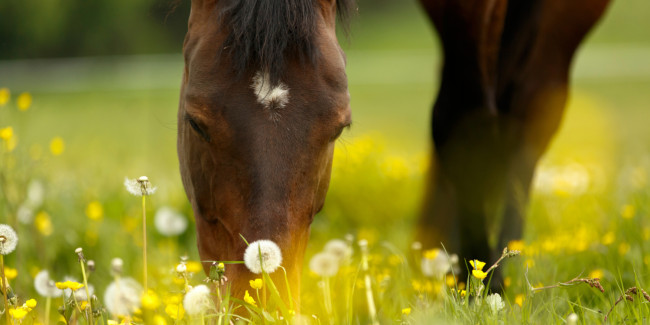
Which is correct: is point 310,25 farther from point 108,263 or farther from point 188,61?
point 108,263

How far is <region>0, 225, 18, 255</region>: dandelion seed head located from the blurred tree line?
590cm

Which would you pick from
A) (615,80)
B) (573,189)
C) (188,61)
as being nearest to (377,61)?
(615,80)

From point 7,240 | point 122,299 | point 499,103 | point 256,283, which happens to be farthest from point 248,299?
point 499,103

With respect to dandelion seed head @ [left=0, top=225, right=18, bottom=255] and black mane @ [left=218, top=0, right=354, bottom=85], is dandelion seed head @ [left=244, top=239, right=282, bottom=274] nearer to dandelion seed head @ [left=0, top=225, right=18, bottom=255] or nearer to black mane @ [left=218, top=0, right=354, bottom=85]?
black mane @ [left=218, top=0, right=354, bottom=85]

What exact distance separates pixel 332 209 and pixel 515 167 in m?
1.52

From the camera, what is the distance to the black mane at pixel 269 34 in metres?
1.95

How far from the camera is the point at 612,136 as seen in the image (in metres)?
9.62

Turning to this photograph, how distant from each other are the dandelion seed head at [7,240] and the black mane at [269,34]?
2.54ft

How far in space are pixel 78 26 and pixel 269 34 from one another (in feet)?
47.1

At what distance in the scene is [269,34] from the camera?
1.93m

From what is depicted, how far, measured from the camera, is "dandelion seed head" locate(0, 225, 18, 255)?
1853mm

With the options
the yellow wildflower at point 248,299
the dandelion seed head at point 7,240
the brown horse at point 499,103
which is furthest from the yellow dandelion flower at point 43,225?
the brown horse at point 499,103

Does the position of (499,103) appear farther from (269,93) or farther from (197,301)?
(197,301)

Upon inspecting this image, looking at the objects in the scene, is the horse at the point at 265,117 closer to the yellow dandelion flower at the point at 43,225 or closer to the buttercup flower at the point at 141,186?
the buttercup flower at the point at 141,186
